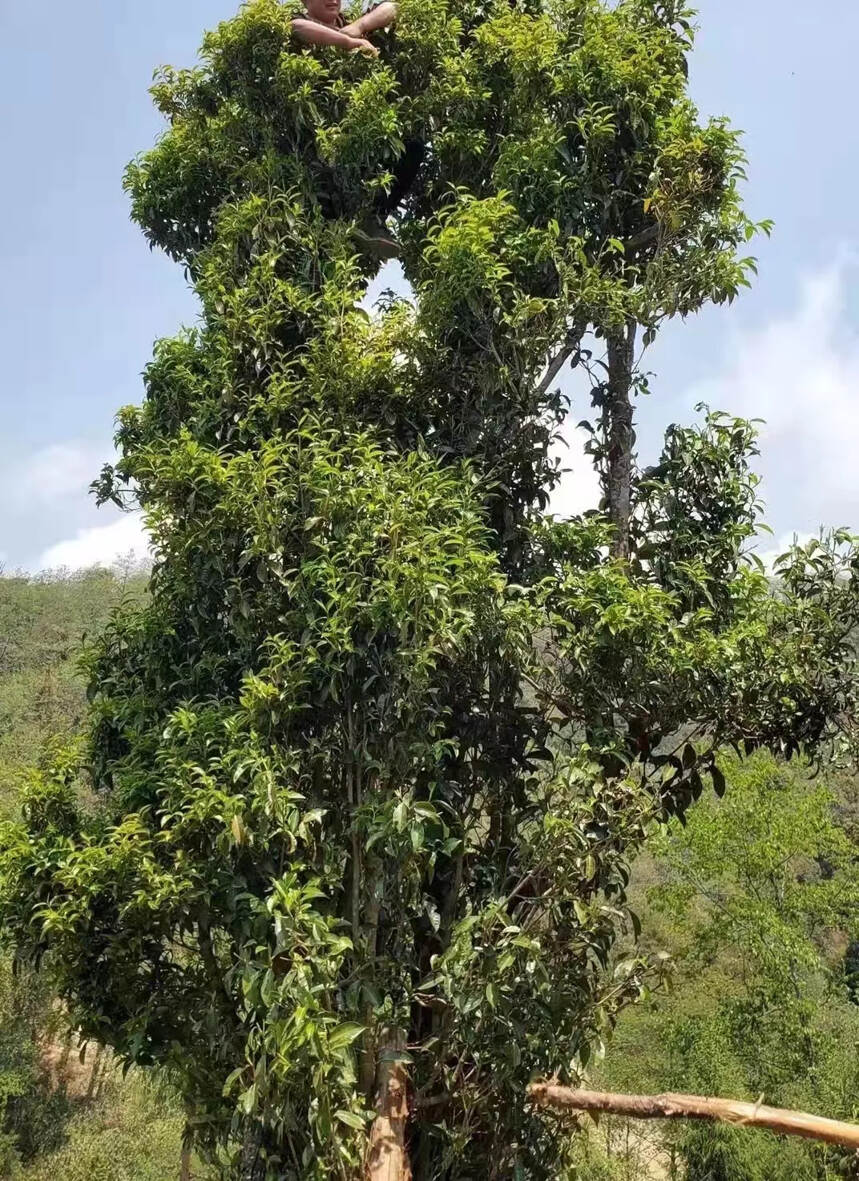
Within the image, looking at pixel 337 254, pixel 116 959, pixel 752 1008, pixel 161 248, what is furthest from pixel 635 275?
pixel 752 1008

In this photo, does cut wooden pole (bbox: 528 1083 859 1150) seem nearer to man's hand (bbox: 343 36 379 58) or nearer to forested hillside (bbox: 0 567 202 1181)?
man's hand (bbox: 343 36 379 58)

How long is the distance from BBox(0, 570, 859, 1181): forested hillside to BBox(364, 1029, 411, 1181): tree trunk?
3650 mm

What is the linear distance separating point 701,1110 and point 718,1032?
20.5 ft

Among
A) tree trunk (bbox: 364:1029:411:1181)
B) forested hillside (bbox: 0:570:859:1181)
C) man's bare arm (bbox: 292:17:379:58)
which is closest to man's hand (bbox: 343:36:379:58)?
man's bare arm (bbox: 292:17:379:58)

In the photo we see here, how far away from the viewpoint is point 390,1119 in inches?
140

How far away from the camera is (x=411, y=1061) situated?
3533mm

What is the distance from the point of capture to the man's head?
456 centimetres

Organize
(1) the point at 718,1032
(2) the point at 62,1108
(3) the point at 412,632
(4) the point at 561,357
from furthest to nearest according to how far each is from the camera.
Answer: (2) the point at 62,1108 < (1) the point at 718,1032 < (4) the point at 561,357 < (3) the point at 412,632

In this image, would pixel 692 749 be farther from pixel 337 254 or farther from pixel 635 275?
pixel 337 254

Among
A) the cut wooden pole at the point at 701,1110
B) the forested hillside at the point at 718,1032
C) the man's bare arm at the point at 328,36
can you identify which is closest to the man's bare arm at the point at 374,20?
the man's bare arm at the point at 328,36

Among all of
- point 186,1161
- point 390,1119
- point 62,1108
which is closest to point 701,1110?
point 390,1119

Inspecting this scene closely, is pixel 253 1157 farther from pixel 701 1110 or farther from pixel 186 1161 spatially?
pixel 701 1110

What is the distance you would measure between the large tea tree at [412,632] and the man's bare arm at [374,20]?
82 millimetres

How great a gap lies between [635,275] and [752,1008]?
291 inches
